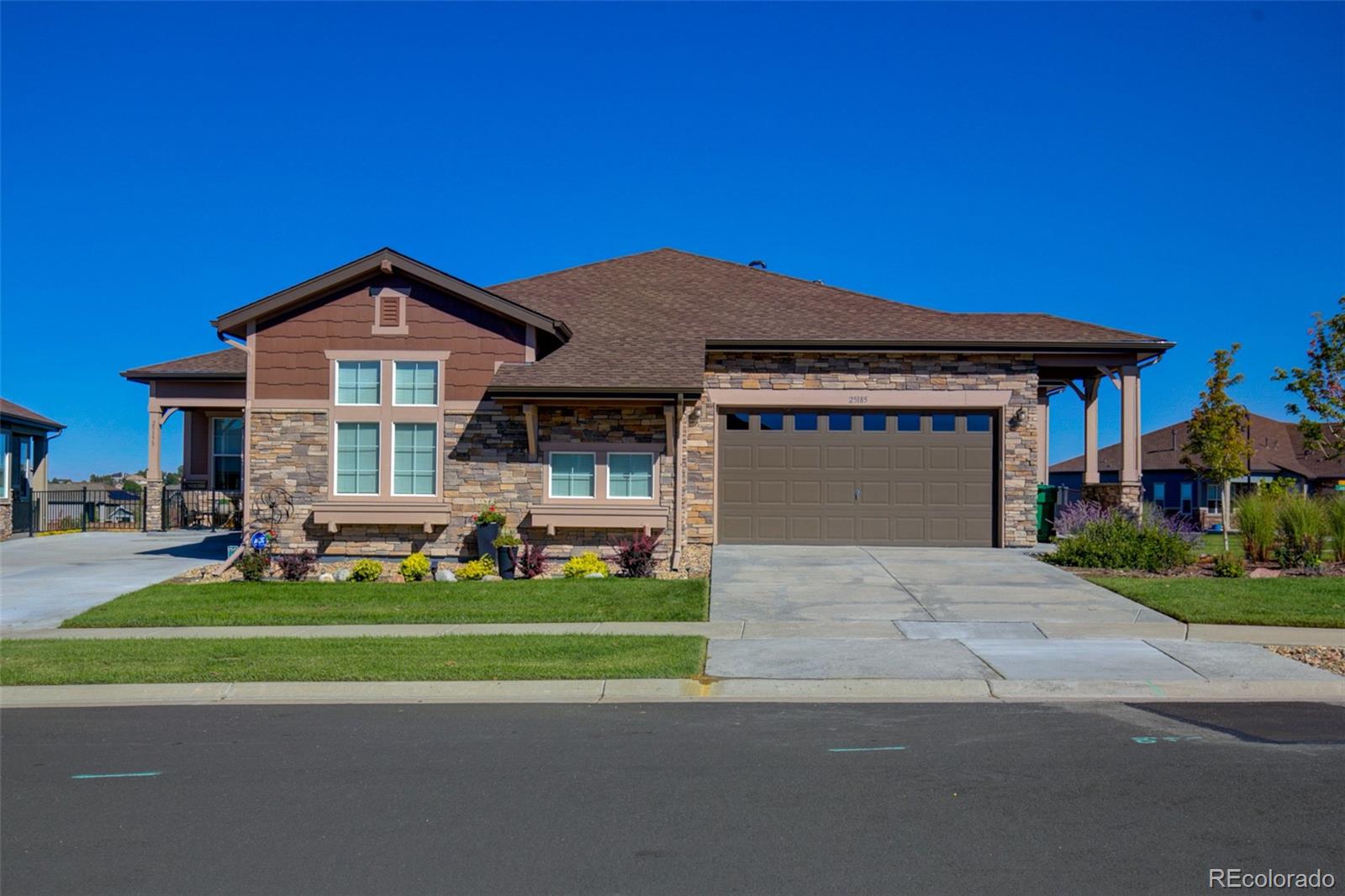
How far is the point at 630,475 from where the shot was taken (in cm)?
1909

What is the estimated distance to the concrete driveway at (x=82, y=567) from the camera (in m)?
15.3

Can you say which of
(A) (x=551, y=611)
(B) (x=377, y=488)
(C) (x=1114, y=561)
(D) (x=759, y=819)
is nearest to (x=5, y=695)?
(A) (x=551, y=611)

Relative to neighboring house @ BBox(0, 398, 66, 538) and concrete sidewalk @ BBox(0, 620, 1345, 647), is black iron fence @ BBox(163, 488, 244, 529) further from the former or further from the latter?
concrete sidewalk @ BBox(0, 620, 1345, 647)

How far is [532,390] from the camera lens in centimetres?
1798

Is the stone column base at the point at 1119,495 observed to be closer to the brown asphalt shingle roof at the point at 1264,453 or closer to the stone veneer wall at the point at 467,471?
the stone veneer wall at the point at 467,471

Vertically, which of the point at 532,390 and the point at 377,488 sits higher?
the point at 532,390

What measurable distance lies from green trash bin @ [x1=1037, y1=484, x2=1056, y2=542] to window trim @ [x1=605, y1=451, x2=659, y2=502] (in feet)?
24.9

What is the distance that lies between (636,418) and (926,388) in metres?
5.42

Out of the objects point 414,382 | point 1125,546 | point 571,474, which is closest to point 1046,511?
point 1125,546

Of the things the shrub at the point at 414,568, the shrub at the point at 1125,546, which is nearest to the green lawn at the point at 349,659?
the shrub at the point at 414,568

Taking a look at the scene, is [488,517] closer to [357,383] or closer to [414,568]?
[414,568]

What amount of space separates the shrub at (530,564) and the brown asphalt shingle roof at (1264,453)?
3339 cm

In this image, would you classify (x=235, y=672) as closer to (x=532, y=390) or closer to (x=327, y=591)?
(x=327, y=591)

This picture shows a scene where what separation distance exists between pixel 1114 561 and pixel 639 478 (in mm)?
7862
